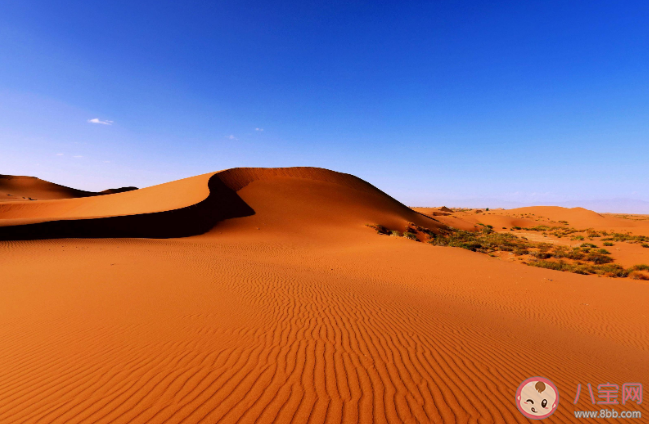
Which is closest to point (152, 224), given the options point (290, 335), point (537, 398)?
point (290, 335)

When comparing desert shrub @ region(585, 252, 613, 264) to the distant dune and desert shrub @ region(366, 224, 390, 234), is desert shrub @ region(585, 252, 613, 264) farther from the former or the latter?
the distant dune

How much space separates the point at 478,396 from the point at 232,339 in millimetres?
3729

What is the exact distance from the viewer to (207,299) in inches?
289

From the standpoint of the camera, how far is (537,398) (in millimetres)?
3834

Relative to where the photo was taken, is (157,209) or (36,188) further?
(36,188)

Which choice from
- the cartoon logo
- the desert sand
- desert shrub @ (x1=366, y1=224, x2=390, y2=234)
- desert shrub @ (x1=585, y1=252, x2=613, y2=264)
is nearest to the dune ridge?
the desert sand

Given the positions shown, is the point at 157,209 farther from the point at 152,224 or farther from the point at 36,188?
the point at 36,188

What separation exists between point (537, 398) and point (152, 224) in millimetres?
23914

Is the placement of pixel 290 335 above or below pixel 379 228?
below

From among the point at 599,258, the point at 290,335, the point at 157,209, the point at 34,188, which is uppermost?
the point at 34,188

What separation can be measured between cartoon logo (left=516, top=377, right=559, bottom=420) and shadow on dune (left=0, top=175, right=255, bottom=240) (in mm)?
21553

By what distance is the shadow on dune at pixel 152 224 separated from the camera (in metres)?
16.0

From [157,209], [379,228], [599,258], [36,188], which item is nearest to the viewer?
[599,258]

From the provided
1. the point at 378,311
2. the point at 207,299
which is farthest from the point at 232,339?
the point at 378,311
